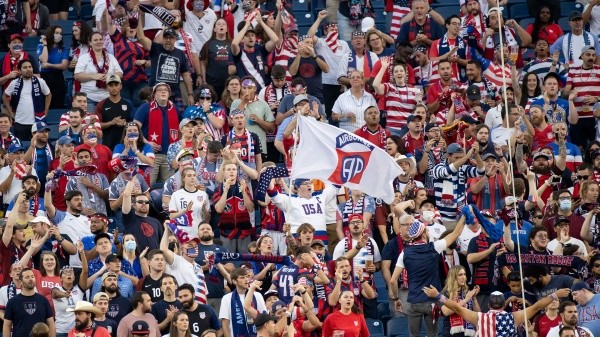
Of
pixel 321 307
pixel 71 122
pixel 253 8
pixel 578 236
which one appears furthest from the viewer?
pixel 253 8

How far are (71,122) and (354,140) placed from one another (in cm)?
448

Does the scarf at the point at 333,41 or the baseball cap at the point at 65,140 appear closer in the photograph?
the baseball cap at the point at 65,140

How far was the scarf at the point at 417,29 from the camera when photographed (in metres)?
29.3

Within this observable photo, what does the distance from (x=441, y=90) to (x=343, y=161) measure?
442 cm

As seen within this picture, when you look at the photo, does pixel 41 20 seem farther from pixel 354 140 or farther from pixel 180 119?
pixel 354 140

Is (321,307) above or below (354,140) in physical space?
below

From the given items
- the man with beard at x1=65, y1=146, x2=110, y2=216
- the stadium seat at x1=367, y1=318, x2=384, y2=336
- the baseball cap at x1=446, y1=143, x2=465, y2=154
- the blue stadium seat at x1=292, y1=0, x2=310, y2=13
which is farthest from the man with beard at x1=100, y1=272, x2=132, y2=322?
the blue stadium seat at x1=292, y1=0, x2=310, y2=13

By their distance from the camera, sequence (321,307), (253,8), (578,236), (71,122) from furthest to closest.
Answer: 1. (253,8)
2. (71,122)
3. (578,236)
4. (321,307)

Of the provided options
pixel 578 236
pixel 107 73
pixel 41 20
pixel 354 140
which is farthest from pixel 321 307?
pixel 41 20

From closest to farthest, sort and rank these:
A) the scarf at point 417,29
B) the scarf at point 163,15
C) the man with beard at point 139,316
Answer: the man with beard at point 139,316
the scarf at point 163,15
the scarf at point 417,29

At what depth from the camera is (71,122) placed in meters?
26.6

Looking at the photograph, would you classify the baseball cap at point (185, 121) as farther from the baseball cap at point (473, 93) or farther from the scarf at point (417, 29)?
the scarf at point (417, 29)

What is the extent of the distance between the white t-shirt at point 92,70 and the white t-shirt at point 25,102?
51 centimetres

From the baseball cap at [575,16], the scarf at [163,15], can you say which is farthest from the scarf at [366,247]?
the baseball cap at [575,16]
